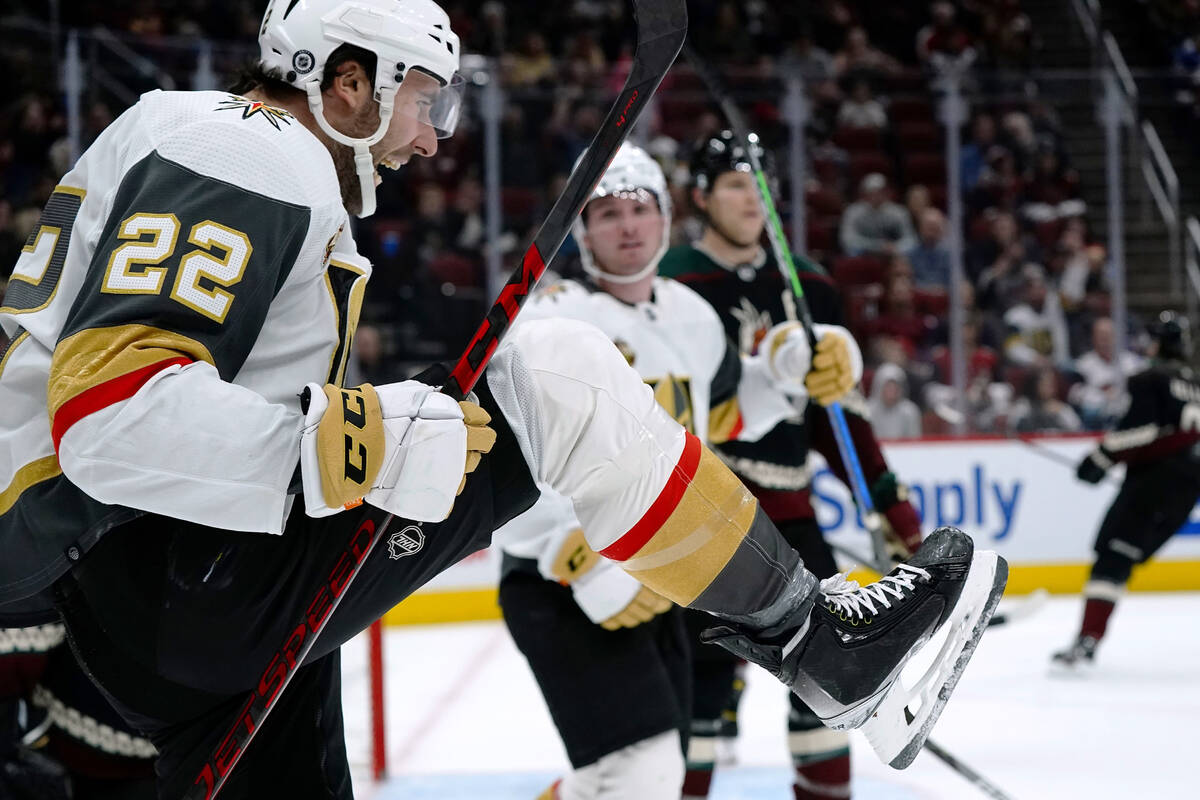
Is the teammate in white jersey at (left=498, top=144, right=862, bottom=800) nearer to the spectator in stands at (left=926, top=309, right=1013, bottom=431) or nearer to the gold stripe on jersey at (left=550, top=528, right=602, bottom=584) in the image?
the gold stripe on jersey at (left=550, top=528, right=602, bottom=584)

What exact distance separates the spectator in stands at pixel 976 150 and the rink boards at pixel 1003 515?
1577 millimetres

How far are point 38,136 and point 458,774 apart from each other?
3.18 m

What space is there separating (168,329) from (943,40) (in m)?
8.66

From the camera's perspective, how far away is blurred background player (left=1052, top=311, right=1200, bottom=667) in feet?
15.6

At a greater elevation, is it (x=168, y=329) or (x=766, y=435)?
(x=168, y=329)

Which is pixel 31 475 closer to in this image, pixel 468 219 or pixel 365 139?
pixel 365 139

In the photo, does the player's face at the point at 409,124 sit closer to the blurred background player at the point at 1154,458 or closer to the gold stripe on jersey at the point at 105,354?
the gold stripe on jersey at the point at 105,354

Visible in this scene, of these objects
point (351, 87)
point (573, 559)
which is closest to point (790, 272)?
point (573, 559)

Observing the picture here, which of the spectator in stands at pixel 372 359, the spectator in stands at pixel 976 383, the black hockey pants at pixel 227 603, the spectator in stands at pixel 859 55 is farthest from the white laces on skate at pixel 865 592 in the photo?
the spectator in stands at pixel 859 55

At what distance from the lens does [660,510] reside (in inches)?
53.4

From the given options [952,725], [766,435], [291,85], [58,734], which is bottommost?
[952,725]

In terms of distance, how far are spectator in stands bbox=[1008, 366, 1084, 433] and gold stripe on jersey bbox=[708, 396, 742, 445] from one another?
3847 millimetres

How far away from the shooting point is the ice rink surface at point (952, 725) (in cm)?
330

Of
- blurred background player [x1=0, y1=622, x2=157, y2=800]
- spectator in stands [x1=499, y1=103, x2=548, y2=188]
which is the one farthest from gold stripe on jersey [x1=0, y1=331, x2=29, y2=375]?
spectator in stands [x1=499, y1=103, x2=548, y2=188]
